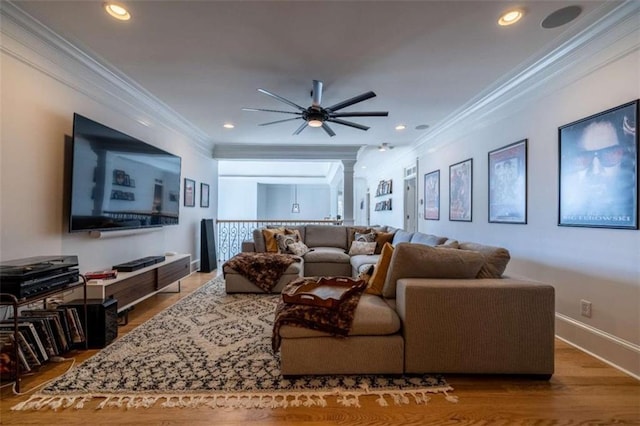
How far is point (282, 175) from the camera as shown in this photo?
10312mm

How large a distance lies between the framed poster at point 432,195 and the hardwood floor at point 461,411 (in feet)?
11.0

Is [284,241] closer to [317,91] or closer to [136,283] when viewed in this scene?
[136,283]

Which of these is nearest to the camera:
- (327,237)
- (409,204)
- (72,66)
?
(72,66)

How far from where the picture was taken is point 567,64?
8.08ft

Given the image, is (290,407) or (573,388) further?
(573,388)

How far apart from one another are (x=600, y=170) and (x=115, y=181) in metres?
4.13

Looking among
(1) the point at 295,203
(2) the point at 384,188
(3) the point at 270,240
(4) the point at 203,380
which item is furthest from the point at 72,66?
(1) the point at 295,203

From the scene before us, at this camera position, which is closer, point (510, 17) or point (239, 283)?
point (510, 17)

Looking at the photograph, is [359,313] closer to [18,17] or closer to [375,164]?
[18,17]

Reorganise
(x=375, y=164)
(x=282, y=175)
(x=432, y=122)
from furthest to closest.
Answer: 1. (x=282, y=175)
2. (x=375, y=164)
3. (x=432, y=122)

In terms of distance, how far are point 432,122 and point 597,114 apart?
2449 millimetres

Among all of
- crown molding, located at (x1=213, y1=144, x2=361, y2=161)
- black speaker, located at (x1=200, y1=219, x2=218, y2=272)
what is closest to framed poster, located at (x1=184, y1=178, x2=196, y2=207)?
black speaker, located at (x1=200, y1=219, x2=218, y2=272)

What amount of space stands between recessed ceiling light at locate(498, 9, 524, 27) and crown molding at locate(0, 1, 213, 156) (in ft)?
10.9

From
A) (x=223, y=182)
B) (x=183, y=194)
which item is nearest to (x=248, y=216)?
(x=223, y=182)
